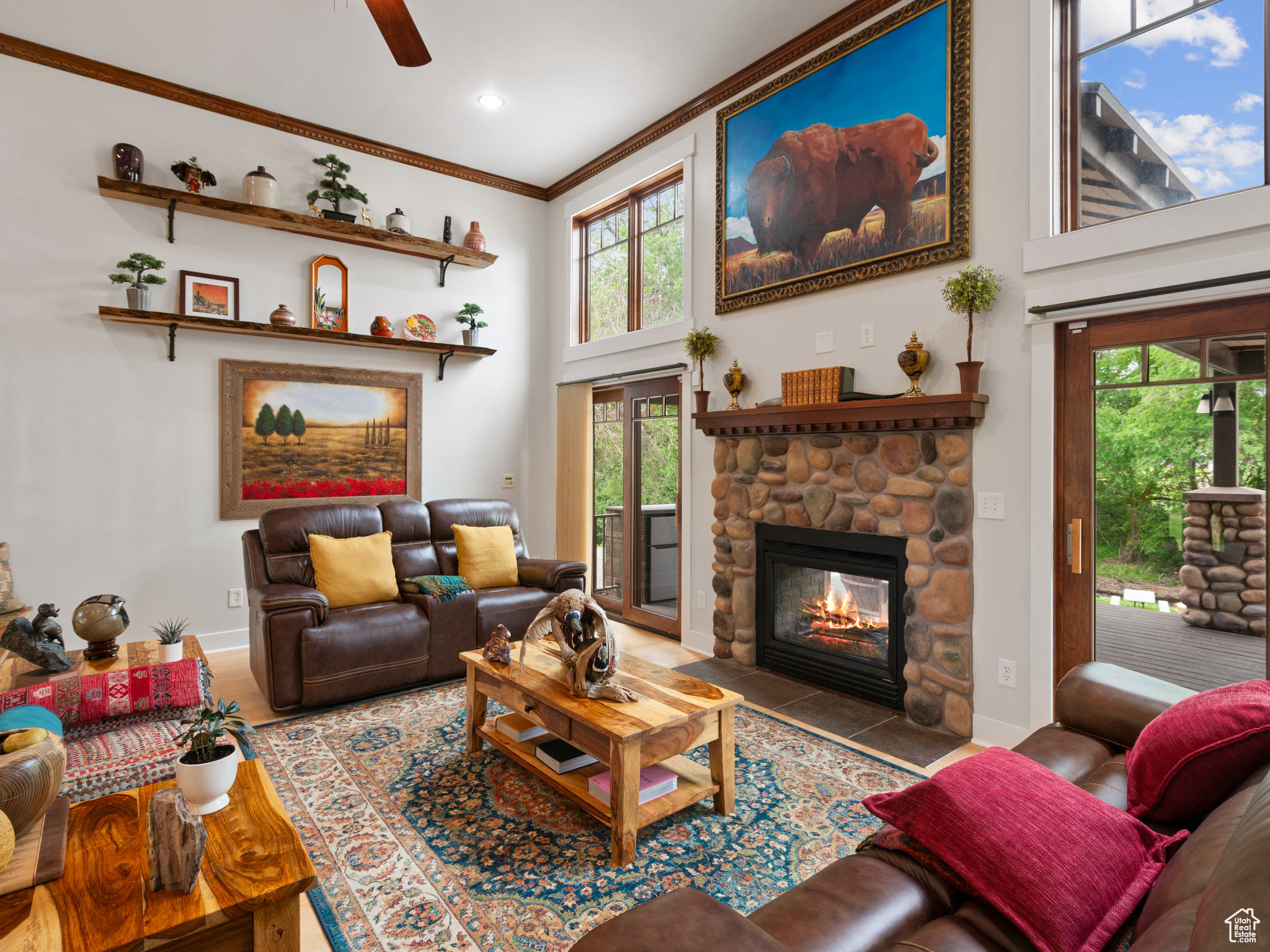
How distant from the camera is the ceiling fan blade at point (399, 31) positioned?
6.63ft

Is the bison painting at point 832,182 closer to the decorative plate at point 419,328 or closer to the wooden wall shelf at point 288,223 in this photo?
the wooden wall shelf at point 288,223

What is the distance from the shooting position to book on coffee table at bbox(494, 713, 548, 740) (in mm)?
2717

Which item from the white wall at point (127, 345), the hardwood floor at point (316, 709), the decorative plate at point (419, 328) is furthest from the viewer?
the decorative plate at point (419, 328)

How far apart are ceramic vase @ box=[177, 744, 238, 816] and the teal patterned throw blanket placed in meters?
2.27

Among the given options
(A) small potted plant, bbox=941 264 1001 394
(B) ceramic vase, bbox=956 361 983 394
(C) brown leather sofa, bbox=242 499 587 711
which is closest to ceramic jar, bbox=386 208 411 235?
(C) brown leather sofa, bbox=242 499 587 711

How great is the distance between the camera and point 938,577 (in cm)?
317

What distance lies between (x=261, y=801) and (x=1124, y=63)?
3930 millimetres

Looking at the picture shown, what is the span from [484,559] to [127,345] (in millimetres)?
2623

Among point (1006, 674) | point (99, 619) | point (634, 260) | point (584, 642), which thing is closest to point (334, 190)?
point (634, 260)

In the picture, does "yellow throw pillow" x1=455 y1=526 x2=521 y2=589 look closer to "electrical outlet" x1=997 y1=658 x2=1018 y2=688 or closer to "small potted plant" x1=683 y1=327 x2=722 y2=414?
"small potted plant" x1=683 y1=327 x2=722 y2=414

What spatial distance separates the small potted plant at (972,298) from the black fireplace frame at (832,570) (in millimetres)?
850

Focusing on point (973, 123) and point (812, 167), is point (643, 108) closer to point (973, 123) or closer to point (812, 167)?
point (812, 167)

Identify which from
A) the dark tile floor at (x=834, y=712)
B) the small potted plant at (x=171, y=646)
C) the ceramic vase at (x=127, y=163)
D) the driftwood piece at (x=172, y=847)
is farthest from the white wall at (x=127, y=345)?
the driftwood piece at (x=172, y=847)

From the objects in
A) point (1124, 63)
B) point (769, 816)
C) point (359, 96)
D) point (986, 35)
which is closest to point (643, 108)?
point (359, 96)
